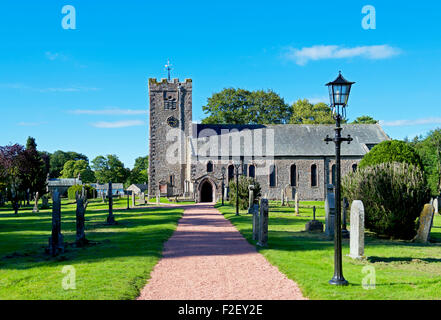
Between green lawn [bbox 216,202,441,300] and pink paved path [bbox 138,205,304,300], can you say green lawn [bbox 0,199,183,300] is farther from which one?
green lawn [bbox 216,202,441,300]

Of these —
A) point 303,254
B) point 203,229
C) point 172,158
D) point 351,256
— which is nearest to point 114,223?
point 203,229

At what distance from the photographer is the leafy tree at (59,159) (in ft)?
368

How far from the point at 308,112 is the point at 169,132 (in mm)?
29597

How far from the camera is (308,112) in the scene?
2687 inches

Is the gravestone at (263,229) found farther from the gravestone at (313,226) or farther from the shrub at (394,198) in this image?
the gravestone at (313,226)

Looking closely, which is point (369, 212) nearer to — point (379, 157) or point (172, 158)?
point (379, 157)

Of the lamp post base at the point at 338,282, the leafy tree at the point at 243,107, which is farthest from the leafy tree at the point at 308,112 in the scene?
the lamp post base at the point at 338,282

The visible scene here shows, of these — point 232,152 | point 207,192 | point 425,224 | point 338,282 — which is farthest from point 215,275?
point 232,152

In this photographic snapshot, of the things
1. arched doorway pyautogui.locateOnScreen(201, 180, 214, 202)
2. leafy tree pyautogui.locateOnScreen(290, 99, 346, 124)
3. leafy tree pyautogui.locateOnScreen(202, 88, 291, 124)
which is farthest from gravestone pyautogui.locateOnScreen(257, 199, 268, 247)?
leafy tree pyautogui.locateOnScreen(290, 99, 346, 124)

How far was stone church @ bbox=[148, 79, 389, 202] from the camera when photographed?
4462 centimetres

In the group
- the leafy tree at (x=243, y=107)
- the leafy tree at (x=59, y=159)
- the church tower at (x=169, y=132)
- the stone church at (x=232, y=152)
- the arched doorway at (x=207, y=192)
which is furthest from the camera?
the leafy tree at (x=59, y=159)

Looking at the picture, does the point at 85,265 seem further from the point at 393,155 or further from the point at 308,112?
the point at 308,112

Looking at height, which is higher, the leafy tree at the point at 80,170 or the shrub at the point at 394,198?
the leafy tree at the point at 80,170

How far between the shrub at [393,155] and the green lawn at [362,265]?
14.3 feet
